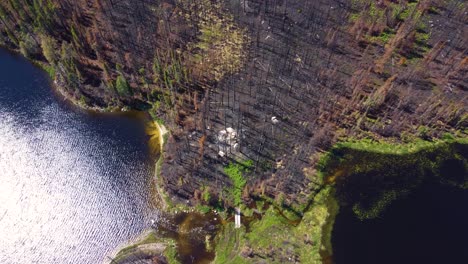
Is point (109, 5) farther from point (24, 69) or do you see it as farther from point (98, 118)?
point (98, 118)

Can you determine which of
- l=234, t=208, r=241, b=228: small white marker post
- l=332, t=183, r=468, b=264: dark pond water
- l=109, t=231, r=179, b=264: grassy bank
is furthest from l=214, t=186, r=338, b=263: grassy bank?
l=109, t=231, r=179, b=264: grassy bank

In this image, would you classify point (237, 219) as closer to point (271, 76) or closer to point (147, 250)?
point (147, 250)

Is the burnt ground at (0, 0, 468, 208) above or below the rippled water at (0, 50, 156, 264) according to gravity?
above

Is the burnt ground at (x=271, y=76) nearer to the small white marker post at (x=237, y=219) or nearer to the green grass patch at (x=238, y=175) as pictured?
the green grass patch at (x=238, y=175)

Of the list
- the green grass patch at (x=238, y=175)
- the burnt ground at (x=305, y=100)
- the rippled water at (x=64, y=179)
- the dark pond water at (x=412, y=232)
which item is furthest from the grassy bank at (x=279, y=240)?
the rippled water at (x=64, y=179)

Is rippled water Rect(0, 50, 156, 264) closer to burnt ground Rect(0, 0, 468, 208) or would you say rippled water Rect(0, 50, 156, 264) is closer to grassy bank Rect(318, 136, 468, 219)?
burnt ground Rect(0, 0, 468, 208)
